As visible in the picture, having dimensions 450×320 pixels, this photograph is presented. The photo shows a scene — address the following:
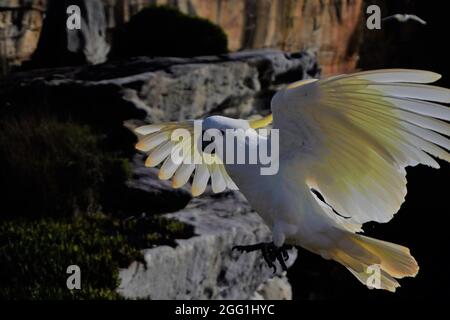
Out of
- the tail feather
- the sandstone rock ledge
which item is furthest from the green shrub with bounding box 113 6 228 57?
the tail feather

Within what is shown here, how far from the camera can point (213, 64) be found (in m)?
9.98

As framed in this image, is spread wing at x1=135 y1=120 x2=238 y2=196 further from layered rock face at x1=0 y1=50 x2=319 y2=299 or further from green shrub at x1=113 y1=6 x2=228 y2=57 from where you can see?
green shrub at x1=113 y1=6 x2=228 y2=57

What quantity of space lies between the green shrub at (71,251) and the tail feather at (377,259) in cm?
267

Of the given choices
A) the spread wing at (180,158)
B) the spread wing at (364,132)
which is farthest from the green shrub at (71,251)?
the spread wing at (364,132)

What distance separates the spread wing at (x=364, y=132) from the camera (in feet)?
13.0

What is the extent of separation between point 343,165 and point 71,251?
3.36m

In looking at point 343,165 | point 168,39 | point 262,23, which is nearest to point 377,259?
point 343,165

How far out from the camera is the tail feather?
445 centimetres

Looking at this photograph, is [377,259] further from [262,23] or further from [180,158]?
[262,23]

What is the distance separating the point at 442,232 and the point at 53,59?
5125 millimetres

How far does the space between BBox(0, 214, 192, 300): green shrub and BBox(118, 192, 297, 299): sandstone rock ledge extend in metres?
0.14

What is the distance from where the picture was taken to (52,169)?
830cm
